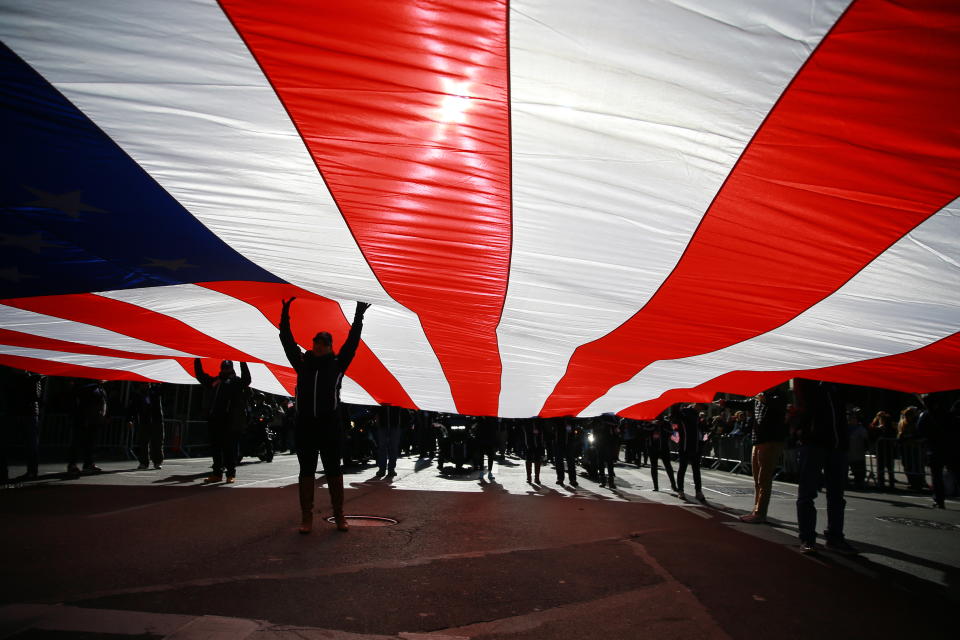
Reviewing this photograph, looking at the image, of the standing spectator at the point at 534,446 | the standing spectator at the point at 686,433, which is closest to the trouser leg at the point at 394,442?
the standing spectator at the point at 534,446

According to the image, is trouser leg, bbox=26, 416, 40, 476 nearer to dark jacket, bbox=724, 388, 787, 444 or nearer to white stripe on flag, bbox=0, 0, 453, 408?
white stripe on flag, bbox=0, 0, 453, 408

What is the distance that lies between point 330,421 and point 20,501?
343 cm

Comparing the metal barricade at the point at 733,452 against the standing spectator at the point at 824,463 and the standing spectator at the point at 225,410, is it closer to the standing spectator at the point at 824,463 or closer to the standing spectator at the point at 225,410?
the standing spectator at the point at 824,463

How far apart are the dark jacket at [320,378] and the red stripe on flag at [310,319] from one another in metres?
0.42

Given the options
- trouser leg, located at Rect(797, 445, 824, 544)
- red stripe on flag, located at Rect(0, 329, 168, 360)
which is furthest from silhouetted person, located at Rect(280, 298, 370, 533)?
trouser leg, located at Rect(797, 445, 824, 544)

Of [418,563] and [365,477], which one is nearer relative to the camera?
[418,563]

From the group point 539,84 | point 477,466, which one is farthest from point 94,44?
point 477,466

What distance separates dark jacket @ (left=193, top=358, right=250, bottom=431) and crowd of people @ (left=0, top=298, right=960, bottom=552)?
0.05ft

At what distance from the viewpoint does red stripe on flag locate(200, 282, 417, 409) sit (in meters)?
4.98

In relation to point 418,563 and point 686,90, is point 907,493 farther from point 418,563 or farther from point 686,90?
point 686,90

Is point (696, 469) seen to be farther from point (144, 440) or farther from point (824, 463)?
point (144, 440)

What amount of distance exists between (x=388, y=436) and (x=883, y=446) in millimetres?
9883

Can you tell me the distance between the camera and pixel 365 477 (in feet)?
34.4

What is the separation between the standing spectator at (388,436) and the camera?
10.6m
